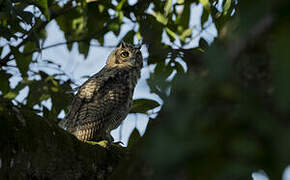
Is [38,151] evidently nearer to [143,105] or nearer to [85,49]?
[143,105]

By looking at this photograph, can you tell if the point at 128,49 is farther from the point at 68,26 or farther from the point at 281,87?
the point at 281,87

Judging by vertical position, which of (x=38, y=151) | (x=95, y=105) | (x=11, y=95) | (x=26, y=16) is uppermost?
(x=11, y=95)

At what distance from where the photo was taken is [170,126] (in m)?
0.81

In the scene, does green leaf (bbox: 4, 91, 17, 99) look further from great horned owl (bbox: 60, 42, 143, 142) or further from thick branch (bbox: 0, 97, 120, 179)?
thick branch (bbox: 0, 97, 120, 179)

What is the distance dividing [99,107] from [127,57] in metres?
0.83

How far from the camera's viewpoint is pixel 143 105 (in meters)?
3.49

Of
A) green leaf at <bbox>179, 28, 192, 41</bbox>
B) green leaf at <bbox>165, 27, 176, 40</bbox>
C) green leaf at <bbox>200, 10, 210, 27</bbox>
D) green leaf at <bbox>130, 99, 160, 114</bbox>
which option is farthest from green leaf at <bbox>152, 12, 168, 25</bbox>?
green leaf at <bbox>130, 99, 160, 114</bbox>

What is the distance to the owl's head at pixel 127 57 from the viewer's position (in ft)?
14.6

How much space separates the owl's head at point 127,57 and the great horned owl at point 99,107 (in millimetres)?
317

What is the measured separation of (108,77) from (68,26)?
1091 millimetres

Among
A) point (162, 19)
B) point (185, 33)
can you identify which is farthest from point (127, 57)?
point (162, 19)

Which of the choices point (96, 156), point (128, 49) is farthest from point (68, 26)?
point (96, 156)

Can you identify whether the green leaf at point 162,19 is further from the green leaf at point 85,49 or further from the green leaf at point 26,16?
the green leaf at point 26,16

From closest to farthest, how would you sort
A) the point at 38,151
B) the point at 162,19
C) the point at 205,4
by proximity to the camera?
1. the point at 38,151
2. the point at 205,4
3. the point at 162,19
